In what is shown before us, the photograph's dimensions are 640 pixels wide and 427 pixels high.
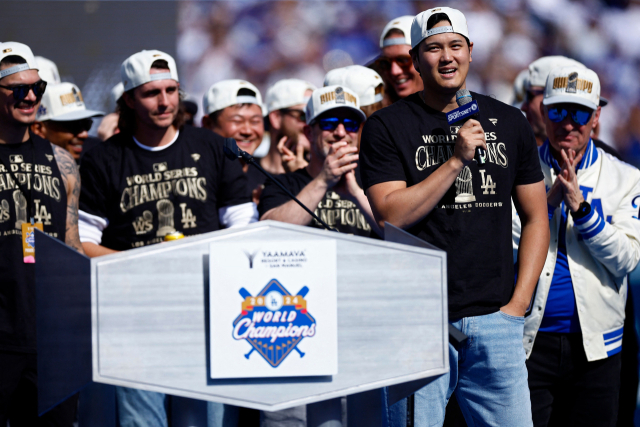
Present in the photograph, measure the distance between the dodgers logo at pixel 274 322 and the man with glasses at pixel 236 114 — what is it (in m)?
3.09

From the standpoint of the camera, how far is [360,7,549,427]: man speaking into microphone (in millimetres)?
2572

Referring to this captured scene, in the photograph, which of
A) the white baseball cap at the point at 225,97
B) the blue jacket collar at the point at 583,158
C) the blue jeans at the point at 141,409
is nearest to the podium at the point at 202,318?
the blue jeans at the point at 141,409

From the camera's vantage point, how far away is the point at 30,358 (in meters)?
3.44

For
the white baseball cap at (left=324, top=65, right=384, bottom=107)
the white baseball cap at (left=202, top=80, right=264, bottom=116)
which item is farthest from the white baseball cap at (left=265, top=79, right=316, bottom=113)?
the white baseball cap at (left=324, top=65, right=384, bottom=107)

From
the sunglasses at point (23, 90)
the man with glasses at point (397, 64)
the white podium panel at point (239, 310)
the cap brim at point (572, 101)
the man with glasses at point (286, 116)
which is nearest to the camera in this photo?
the white podium panel at point (239, 310)

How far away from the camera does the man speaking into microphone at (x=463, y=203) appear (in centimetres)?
257

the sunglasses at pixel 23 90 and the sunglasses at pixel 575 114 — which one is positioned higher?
the sunglasses at pixel 23 90

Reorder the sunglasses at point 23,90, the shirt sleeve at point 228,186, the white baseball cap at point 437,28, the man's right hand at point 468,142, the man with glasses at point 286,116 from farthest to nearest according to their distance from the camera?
1. the man with glasses at point 286,116
2. the shirt sleeve at point 228,186
3. the sunglasses at point 23,90
4. the white baseball cap at point 437,28
5. the man's right hand at point 468,142

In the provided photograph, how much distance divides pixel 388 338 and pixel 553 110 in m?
2.19

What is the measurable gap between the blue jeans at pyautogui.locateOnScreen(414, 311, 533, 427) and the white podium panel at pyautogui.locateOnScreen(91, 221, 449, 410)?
738mm

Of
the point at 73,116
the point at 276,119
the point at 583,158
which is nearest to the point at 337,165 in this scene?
the point at 583,158

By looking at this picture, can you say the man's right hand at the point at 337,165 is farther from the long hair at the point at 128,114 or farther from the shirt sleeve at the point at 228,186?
the long hair at the point at 128,114

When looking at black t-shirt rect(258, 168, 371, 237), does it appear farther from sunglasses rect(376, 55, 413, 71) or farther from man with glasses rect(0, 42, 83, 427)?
sunglasses rect(376, 55, 413, 71)

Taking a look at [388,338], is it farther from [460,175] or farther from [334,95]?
[334,95]
